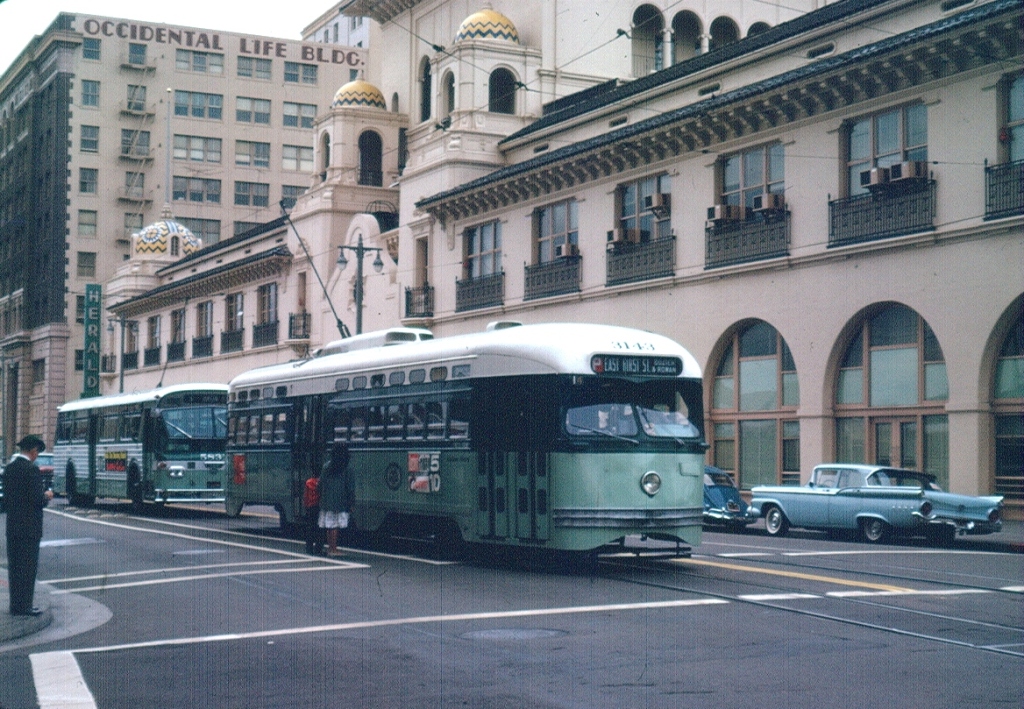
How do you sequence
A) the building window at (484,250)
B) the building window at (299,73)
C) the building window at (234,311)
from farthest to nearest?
the building window at (299,73) → the building window at (234,311) → the building window at (484,250)

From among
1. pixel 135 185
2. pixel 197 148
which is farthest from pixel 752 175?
pixel 197 148

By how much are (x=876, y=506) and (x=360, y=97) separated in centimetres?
3653

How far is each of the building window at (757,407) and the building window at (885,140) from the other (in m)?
4.59

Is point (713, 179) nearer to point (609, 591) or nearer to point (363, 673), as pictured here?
point (609, 591)

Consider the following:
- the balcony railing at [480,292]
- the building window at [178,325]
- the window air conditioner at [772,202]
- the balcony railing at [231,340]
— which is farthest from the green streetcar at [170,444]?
the building window at [178,325]

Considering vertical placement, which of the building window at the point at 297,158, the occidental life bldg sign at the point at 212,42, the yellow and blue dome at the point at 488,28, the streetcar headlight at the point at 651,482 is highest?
the occidental life bldg sign at the point at 212,42

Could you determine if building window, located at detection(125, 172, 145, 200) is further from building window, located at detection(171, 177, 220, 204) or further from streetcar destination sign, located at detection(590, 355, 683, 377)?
streetcar destination sign, located at detection(590, 355, 683, 377)

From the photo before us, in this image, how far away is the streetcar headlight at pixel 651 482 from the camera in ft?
55.8

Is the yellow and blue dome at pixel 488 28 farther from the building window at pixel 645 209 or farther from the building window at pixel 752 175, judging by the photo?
the building window at pixel 752 175

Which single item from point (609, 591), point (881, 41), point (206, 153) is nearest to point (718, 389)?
point (881, 41)

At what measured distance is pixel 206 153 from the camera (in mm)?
91375

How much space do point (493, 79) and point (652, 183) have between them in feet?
41.7

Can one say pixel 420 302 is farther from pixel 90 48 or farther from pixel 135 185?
pixel 90 48

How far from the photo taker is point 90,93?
291 feet
